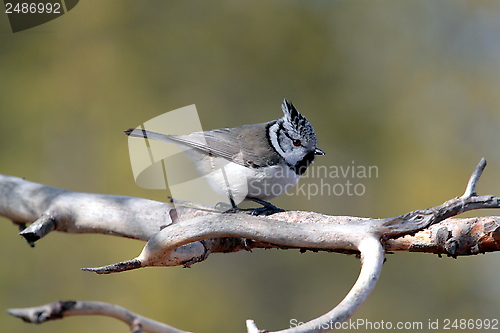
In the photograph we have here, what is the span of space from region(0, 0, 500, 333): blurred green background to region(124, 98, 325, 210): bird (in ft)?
6.12

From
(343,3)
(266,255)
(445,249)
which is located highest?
(343,3)

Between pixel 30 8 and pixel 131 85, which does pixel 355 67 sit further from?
pixel 30 8

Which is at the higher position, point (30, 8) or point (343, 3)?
point (30, 8)

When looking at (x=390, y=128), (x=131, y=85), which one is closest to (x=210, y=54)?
(x=131, y=85)

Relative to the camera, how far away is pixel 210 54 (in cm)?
618

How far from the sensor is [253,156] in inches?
136

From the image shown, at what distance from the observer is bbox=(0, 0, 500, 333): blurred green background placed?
5.18m

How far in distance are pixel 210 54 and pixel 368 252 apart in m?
4.71

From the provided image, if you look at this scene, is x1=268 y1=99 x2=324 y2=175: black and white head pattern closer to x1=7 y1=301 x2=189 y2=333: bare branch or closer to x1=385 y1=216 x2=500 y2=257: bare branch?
x1=385 y1=216 x2=500 y2=257: bare branch

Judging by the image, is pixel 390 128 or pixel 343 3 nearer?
pixel 390 128

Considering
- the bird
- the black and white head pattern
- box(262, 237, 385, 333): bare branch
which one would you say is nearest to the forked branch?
box(262, 237, 385, 333): bare branch

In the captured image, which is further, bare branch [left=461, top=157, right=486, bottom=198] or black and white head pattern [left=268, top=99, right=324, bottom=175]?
black and white head pattern [left=268, top=99, right=324, bottom=175]

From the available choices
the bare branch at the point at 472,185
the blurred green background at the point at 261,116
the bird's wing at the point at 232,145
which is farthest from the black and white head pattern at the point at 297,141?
the blurred green background at the point at 261,116

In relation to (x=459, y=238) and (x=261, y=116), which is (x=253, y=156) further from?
(x=261, y=116)
